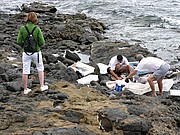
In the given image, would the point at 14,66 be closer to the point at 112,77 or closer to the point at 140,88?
the point at 112,77

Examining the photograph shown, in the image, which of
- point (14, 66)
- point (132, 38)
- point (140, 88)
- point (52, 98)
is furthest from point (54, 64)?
point (132, 38)

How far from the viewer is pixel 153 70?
10742mm

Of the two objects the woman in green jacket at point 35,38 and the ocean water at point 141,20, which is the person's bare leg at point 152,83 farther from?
the ocean water at point 141,20

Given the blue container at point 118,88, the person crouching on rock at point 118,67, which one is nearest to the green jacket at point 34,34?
the blue container at point 118,88

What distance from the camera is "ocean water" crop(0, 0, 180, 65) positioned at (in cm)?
2109

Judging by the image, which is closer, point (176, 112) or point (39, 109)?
point (39, 109)

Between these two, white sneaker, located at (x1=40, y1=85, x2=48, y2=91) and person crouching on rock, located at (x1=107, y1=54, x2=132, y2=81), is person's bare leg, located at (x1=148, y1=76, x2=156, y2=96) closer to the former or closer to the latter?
person crouching on rock, located at (x1=107, y1=54, x2=132, y2=81)

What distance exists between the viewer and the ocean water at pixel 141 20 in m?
21.1

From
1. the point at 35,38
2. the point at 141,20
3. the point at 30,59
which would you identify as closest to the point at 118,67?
the point at 30,59

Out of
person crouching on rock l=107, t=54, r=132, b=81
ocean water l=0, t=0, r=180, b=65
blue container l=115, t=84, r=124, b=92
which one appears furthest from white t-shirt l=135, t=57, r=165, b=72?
ocean water l=0, t=0, r=180, b=65

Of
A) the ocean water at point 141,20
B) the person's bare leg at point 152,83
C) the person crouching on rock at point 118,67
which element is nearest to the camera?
the person's bare leg at point 152,83

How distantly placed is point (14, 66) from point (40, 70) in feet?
11.8

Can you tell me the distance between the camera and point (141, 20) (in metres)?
30.0

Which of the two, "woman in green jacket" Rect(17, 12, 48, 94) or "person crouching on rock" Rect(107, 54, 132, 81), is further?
"person crouching on rock" Rect(107, 54, 132, 81)
